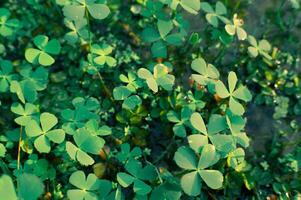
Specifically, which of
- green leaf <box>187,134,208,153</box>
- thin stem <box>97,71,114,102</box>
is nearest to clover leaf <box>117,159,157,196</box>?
green leaf <box>187,134,208,153</box>

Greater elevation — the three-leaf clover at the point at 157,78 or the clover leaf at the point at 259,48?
the clover leaf at the point at 259,48

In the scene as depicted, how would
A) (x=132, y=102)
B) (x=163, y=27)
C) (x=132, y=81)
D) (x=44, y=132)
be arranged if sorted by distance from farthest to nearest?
(x=163, y=27) → (x=132, y=81) → (x=132, y=102) → (x=44, y=132)

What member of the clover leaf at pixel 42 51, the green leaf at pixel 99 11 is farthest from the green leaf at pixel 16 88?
the green leaf at pixel 99 11

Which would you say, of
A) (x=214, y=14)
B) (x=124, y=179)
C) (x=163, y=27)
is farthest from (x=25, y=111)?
(x=214, y=14)

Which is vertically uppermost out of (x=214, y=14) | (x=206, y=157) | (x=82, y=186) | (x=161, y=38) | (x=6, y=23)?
(x=214, y=14)

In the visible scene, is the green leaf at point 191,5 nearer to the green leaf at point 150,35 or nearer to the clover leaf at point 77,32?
the green leaf at point 150,35

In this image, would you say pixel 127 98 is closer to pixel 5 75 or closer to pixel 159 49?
pixel 159 49
